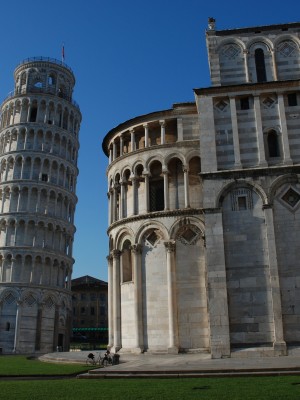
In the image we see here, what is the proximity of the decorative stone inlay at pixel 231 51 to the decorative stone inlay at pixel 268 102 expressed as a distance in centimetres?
437

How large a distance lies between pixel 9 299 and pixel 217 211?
4211 cm

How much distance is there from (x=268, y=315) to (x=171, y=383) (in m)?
9.56

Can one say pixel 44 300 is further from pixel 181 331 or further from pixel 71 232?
pixel 181 331

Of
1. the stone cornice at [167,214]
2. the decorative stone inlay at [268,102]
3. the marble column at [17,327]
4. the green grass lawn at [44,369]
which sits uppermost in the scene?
the decorative stone inlay at [268,102]

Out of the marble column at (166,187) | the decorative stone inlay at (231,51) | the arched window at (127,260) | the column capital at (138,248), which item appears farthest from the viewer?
the arched window at (127,260)

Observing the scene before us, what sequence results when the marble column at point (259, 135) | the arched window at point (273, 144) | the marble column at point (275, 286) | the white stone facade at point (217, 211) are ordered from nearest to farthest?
the marble column at point (275, 286) < the white stone facade at point (217, 211) < the marble column at point (259, 135) < the arched window at point (273, 144)

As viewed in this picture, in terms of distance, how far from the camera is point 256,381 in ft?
47.9

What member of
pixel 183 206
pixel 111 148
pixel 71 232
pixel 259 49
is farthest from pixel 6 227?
pixel 259 49

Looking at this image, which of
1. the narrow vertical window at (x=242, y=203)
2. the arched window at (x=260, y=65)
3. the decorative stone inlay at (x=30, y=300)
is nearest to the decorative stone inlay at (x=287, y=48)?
the arched window at (x=260, y=65)

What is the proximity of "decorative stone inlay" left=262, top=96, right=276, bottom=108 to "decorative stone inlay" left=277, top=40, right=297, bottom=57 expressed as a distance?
4143mm

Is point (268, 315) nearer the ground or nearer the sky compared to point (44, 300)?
nearer the ground

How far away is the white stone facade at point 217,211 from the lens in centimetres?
2311

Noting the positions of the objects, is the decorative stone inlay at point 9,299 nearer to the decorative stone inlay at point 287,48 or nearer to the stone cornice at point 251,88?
the stone cornice at point 251,88

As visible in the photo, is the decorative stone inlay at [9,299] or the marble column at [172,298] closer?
the marble column at [172,298]
